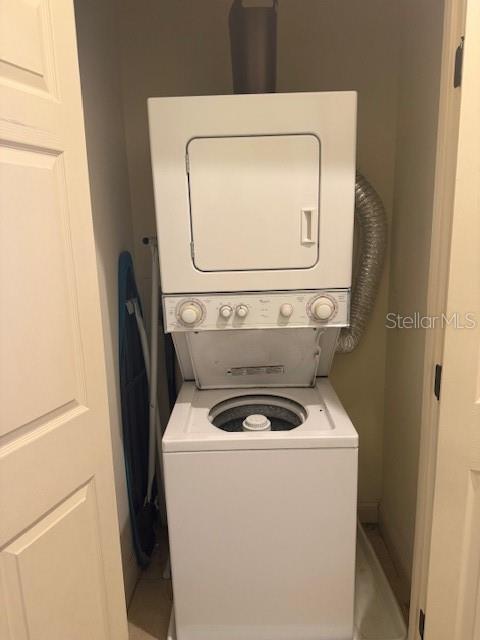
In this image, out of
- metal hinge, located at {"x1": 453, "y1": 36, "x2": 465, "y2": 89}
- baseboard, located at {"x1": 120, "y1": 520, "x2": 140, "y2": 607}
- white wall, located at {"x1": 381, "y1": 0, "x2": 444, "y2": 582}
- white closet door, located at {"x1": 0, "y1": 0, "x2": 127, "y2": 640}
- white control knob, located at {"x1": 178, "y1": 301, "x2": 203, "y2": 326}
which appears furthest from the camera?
baseboard, located at {"x1": 120, "y1": 520, "x2": 140, "y2": 607}

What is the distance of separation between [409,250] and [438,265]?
2.34ft

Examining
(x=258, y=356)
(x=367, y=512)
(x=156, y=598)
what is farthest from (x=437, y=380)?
(x=156, y=598)

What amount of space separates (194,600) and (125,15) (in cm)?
236

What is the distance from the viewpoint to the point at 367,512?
2475 millimetres

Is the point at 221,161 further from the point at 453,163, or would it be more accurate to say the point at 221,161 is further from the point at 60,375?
the point at 60,375

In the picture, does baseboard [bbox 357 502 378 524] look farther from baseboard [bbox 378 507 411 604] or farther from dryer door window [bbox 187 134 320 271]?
dryer door window [bbox 187 134 320 271]

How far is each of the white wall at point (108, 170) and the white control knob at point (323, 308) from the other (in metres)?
0.80

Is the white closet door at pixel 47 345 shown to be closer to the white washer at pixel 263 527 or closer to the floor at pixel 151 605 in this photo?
the white washer at pixel 263 527

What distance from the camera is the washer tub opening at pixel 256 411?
1.87 metres

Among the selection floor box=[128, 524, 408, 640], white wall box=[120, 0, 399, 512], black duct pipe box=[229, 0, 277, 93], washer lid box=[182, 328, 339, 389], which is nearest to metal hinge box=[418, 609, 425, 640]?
floor box=[128, 524, 408, 640]

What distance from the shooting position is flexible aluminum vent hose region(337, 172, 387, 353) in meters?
1.95

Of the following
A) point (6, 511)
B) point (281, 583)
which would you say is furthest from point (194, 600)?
point (6, 511)

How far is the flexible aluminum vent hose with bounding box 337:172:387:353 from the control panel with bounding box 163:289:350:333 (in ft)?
1.50

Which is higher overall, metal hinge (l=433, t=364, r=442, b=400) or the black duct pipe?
the black duct pipe
